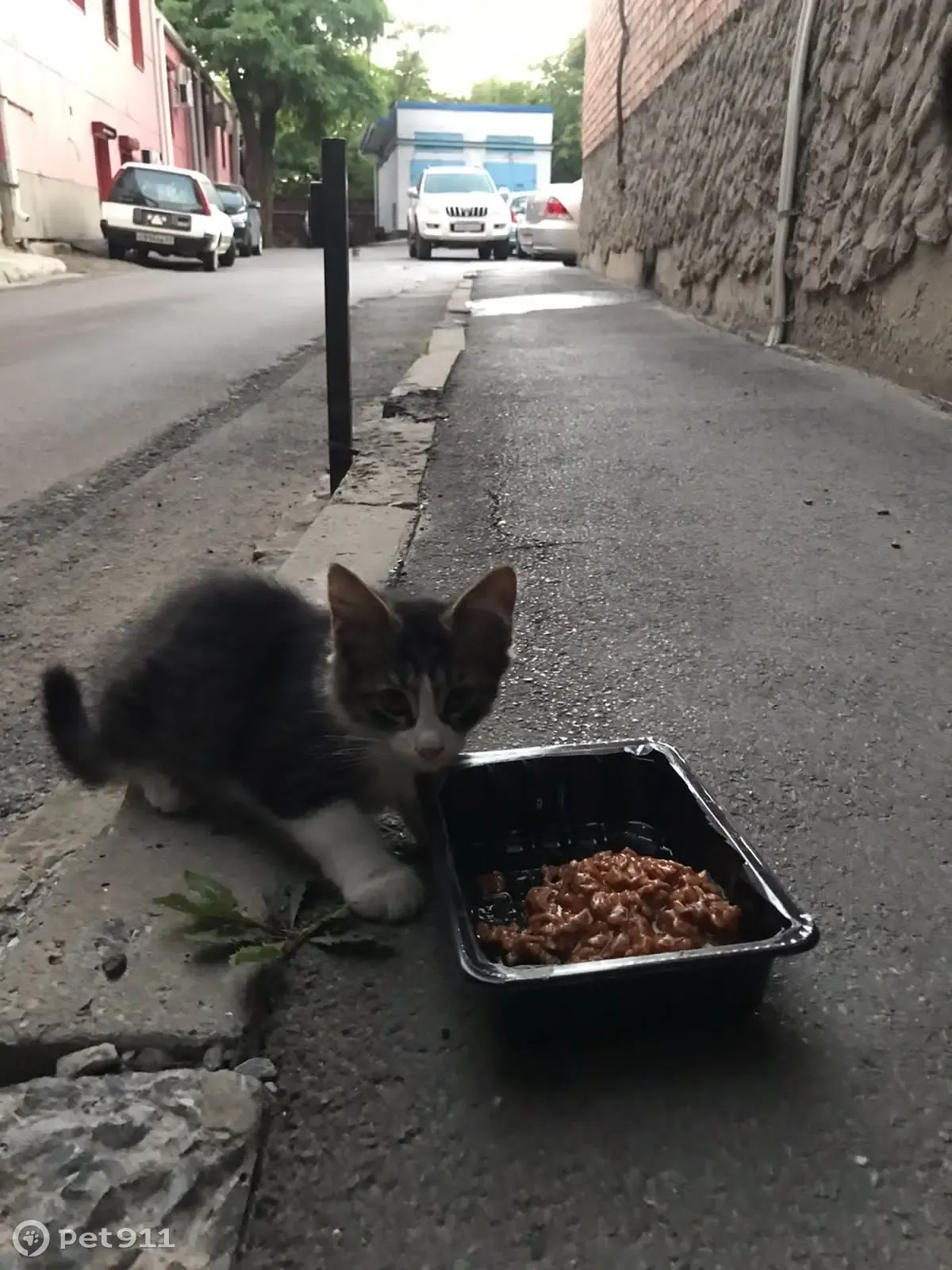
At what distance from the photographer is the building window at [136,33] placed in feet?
83.9

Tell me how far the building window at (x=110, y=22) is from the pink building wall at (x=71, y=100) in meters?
0.02

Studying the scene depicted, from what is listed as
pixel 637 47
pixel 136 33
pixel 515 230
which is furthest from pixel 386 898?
pixel 136 33

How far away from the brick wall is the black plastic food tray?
824 centimetres

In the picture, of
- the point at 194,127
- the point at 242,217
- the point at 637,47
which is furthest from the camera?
the point at 194,127

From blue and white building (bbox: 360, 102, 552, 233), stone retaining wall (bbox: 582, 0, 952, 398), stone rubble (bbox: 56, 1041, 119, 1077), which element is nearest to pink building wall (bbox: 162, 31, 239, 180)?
blue and white building (bbox: 360, 102, 552, 233)

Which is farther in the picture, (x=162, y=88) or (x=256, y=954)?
(x=162, y=88)

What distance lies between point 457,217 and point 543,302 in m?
13.1

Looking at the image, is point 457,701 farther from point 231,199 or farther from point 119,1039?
point 231,199

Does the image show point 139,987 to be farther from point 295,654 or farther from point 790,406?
point 790,406

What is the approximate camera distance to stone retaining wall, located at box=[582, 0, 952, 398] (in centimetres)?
484

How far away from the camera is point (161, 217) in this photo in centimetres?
1920

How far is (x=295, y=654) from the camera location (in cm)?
183

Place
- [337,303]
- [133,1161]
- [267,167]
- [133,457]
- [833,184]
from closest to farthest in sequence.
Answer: [133,1161]
[337,303]
[133,457]
[833,184]
[267,167]

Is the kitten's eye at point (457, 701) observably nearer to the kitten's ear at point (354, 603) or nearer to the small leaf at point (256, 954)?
the kitten's ear at point (354, 603)
